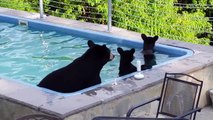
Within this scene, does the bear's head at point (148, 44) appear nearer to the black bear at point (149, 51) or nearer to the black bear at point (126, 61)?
the black bear at point (149, 51)

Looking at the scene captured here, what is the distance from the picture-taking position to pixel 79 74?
493cm

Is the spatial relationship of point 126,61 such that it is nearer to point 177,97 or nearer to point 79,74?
point 79,74

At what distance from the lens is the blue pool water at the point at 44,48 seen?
6.40m

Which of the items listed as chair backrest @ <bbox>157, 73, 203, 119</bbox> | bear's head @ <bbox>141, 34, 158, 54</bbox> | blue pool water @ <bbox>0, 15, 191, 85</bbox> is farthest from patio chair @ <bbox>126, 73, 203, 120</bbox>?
bear's head @ <bbox>141, 34, 158, 54</bbox>

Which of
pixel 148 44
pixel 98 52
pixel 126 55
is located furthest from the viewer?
pixel 148 44

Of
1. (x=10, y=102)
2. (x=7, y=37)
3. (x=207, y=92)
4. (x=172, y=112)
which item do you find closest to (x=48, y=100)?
(x=10, y=102)

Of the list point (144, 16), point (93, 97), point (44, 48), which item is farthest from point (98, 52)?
point (144, 16)

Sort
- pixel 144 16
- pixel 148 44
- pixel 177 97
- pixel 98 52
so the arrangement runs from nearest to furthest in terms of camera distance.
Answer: pixel 177 97 → pixel 98 52 → pixel 148 44 → pixel 144 16

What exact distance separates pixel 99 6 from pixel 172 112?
621cm

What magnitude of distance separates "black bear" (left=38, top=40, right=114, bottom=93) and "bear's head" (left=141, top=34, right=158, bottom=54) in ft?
4.01

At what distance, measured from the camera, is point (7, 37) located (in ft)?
26.0

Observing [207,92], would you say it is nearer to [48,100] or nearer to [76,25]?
[48,100]

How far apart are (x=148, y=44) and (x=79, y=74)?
65.5 inches

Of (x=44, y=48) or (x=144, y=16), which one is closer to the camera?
(x=44, y=48)
